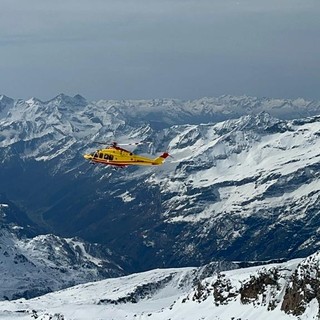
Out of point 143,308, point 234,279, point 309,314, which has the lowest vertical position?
point 143,308

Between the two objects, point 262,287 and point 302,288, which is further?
point 262,287

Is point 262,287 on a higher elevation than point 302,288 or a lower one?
lower

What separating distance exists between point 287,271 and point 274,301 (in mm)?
7530

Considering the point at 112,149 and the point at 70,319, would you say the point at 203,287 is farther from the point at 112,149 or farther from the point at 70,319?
the point at 112,149

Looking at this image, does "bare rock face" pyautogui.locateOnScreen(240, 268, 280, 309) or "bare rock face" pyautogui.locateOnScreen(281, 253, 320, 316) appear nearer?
"bare rock face" pyautogui.locateOnScreen(281, 253, 320, 316)

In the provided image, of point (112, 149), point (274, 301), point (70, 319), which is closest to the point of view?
point (274, 301)

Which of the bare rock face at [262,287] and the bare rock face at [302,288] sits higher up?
the bare rock face at [302,288]

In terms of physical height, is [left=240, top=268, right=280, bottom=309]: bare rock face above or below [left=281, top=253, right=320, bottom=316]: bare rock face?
below

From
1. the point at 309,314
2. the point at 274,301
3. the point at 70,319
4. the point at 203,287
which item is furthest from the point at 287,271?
the point at 70,319

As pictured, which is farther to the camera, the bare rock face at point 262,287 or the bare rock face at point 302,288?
the bare rock face at point 262,287

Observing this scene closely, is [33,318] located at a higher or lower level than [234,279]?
lower

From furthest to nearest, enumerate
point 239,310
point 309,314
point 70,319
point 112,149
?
point 112,149
point 70,319
point 239,310
point 309,314

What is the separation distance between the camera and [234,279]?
5581 inches

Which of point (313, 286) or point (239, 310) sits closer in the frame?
point (313, 286)
